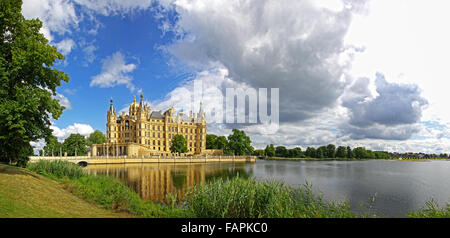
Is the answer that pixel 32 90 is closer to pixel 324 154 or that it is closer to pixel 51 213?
pixel 51 213

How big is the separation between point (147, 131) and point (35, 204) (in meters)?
80.5

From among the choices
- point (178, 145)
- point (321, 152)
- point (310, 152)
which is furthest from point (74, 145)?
point (321, 152)

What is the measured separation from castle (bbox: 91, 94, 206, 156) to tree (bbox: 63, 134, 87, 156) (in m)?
4.86

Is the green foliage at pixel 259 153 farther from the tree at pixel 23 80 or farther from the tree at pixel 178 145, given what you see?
the tree at pixel 23 80

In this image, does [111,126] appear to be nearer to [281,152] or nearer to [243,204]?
[243,204]

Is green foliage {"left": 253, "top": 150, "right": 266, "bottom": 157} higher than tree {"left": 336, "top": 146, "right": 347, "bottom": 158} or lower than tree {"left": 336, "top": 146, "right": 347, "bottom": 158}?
lower

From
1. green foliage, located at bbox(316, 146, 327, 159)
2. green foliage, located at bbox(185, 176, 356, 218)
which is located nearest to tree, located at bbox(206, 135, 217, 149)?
green foliage, located at bbox(316, 146, 327, 159)

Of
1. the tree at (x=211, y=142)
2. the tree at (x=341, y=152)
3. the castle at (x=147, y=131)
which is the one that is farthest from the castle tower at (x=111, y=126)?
the tree at (x=341, y=152)

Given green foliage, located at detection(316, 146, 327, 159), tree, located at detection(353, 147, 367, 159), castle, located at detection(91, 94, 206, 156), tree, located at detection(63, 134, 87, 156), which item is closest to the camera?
tree, located at detection(63, 134, 87, 156)

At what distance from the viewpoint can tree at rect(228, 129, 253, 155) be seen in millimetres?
96438

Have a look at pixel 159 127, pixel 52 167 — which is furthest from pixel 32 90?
pixel 159 127

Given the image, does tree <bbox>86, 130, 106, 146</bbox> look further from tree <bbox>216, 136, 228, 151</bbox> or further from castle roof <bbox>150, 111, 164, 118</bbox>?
tree <bbox>216, 136, 228, 151</bbox>

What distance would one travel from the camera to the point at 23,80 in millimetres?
15570

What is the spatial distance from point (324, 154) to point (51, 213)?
486 ft
